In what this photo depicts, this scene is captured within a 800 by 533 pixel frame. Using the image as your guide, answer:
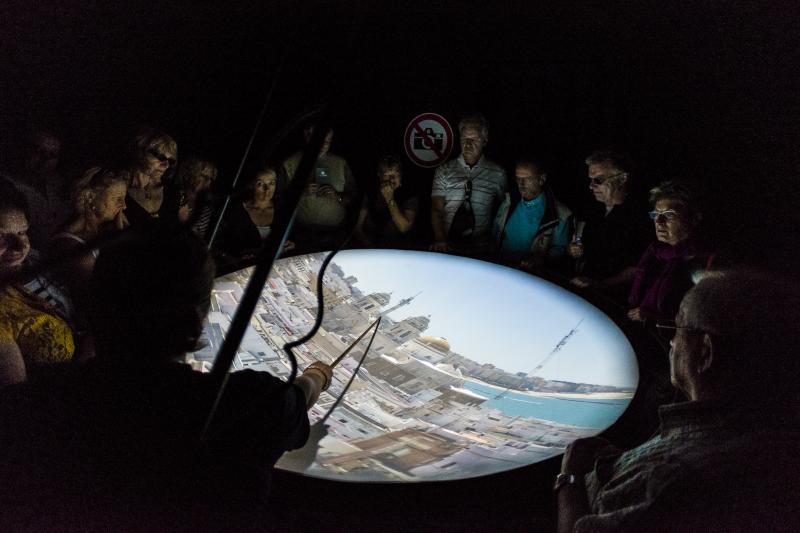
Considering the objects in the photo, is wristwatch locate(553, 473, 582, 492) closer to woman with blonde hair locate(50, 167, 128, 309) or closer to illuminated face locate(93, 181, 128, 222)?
woman with blonde hair locate(50, 167, 128, 309)

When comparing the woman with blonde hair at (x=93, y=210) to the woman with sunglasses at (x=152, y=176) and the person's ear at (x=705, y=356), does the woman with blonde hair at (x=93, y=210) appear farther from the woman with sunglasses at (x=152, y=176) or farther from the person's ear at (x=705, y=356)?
the person's ear at (x=705, y=356)

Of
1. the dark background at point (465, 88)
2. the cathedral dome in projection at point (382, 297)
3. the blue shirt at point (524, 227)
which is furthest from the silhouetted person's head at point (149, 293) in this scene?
the blue shirt at point (524, 227)

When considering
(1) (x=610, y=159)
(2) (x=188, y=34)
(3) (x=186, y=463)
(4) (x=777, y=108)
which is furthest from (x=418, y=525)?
(2) (x=188, y=34)

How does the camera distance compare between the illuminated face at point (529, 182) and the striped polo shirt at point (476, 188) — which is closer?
the illuminated face at point (529, 182)

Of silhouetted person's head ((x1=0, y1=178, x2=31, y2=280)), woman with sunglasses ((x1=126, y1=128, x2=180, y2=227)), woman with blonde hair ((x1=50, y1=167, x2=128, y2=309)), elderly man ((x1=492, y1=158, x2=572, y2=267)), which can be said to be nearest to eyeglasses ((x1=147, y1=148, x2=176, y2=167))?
woman with sunglasses ((x1=126, y1=128, x2=180, y2=227))

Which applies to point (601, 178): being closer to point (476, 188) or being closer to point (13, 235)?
point (476, 188)
